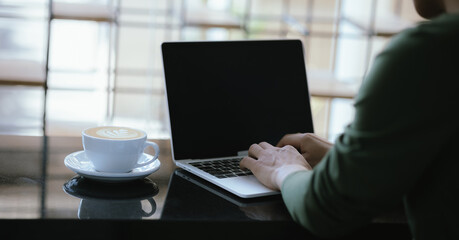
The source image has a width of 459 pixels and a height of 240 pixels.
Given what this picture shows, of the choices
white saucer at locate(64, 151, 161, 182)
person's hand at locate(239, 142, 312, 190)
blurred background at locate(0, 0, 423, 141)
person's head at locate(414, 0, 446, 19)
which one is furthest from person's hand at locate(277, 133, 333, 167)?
blurred background at locate(0, 0, 423, 141)

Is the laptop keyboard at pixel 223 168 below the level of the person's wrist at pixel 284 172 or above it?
below

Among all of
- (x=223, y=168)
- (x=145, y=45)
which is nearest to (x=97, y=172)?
(x=223, y=168)

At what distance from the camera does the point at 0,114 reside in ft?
12.3

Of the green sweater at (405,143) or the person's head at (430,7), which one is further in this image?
the person's head at (430,7)

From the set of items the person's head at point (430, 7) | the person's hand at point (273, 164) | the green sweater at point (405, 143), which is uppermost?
the person's head at point (430, 7)

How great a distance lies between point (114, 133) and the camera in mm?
1324

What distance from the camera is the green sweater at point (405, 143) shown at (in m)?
0.94

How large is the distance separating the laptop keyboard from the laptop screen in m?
0.05

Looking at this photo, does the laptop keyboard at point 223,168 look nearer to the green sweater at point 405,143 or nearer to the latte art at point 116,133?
the latte art at point 116,133

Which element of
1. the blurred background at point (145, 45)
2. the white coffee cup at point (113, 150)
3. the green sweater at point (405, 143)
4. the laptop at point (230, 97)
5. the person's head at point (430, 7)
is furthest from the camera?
the blurred background at point (145, 45)

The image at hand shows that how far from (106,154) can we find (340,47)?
9.57 feet

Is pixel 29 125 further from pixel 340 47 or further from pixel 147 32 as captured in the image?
pixel 340 47

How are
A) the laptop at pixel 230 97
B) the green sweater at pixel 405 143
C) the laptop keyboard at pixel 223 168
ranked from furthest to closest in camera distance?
the laptop at pixel 230 97 → the laptop keyboard at pixel 223 168 → the green sweater at pixel 405 143

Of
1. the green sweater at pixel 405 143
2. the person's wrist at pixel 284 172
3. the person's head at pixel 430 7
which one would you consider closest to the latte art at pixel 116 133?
the person's wrist at pixel 284 172
